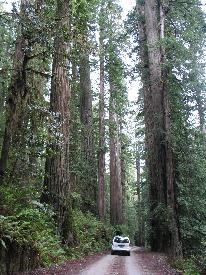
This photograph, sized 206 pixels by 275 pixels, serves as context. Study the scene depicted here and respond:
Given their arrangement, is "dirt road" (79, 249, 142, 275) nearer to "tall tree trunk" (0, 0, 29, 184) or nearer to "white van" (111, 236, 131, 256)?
"tall tree trunk" (0, 0, 29, 184)

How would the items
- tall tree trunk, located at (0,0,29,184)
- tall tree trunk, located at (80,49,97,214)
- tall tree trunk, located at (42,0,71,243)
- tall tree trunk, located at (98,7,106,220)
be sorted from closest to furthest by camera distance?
1. tall tree trunk, located at (0,0,29,184)
2. tall tree trunk, located at (42,0,71,243)
3. tall tree trunk, located at (80,49,97,214)
4. tall tree trunk, located at (98,7,106,220)

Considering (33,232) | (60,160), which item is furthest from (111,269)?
(60,160)

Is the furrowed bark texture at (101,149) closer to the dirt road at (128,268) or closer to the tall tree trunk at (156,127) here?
the tall tree trunk at (156,127)

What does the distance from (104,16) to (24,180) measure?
17.1 m

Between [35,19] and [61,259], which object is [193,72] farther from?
[61,259]

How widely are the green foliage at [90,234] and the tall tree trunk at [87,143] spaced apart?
1504mm

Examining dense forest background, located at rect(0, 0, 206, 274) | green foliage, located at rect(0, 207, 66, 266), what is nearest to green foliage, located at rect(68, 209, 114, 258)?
dense forest background, located at rect(0, 0, 206, 274)

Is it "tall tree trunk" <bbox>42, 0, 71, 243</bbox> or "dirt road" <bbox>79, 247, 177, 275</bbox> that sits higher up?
"tall tree trunk" <bbox>42, 0, 71, 243</bbox>

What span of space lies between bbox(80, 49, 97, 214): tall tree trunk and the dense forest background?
0.23 feet

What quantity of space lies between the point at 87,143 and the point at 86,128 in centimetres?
95

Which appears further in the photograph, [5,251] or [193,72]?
[193,72]

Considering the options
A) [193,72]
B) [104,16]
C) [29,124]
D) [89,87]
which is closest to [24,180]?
[29,124]

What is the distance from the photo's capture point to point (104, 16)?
25.5 m

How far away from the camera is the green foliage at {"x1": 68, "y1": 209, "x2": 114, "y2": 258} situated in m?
16.1
